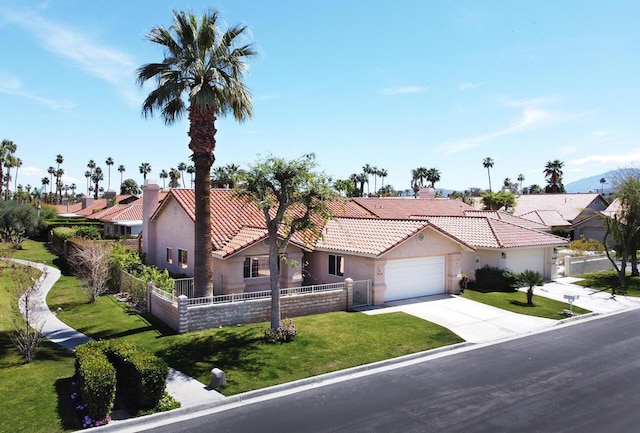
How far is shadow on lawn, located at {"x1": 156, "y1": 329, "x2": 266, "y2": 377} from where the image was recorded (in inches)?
557

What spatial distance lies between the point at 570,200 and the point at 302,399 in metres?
59.3

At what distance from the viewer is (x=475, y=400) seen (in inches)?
476

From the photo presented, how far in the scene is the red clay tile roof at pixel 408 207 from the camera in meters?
38.1

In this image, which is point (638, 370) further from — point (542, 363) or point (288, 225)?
point (288, 225)

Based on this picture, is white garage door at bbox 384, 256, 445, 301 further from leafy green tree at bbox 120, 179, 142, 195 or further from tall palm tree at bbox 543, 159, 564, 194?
leafy green tree at bbox 120, 179, 142, 195

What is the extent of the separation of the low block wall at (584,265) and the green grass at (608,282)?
62 cm

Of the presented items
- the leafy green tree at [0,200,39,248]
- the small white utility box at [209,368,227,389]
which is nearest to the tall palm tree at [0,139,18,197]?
the leafy green tree at [0,200,39,248]

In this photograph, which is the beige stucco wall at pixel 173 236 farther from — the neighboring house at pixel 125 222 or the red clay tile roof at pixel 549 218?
the red clay tile roof at pixel 549 218

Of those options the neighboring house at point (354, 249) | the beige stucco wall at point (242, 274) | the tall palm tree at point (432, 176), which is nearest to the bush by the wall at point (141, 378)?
the neighboring house at point (354, 249)

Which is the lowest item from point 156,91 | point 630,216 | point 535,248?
point 535,248

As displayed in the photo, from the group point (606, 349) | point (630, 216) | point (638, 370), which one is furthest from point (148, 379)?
point (630, 216)

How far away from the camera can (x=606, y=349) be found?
54.7 feet

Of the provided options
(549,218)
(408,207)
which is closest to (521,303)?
(408,207)

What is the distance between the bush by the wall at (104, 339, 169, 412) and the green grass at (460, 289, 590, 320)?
1723 cm
